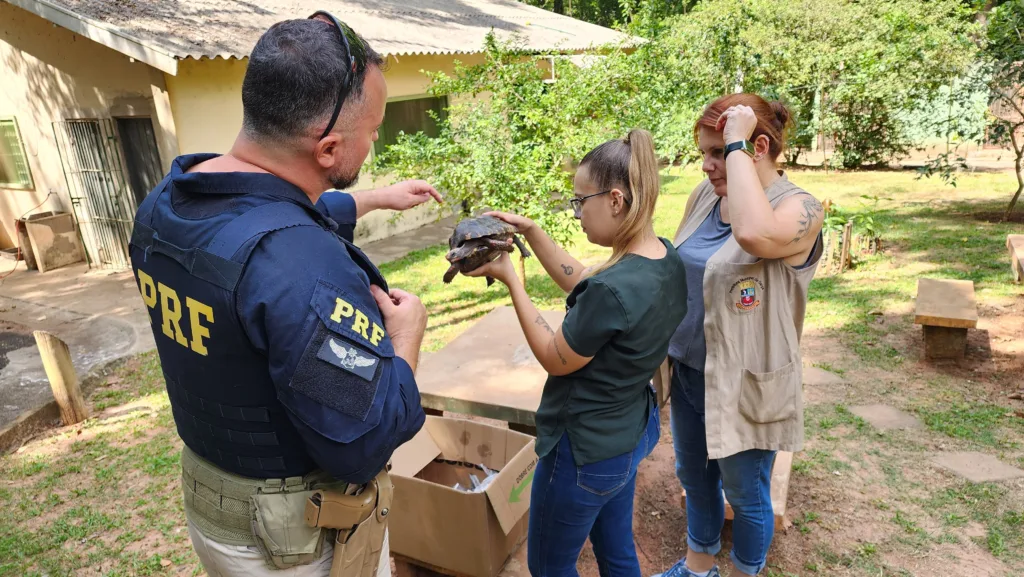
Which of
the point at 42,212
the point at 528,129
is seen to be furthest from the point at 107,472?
the point at 42,212

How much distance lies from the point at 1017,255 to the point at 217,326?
711 cm

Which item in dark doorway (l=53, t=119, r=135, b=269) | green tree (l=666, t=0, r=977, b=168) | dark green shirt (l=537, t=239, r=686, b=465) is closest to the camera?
dark green shirt (l=537, t=239, r=686, b=465)

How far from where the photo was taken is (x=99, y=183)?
8.47 meters

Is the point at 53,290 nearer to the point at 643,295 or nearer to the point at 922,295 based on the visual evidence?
the point at 643,295

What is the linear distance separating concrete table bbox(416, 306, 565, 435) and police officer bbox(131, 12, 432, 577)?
1.55 m

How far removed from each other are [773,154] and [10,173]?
1104 centimetres

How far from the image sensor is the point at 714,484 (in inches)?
105

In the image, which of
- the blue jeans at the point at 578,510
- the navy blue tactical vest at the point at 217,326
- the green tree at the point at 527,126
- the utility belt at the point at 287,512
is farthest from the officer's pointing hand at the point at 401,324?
the green tree at the point at 527,126

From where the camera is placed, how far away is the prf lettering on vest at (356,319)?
1.28 metres

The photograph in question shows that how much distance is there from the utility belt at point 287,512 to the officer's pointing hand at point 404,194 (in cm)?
115

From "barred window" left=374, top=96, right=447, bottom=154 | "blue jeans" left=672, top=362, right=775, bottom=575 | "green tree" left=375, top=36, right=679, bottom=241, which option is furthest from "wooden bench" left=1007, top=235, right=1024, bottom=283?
"barred window" left=374, top=96, right=447, bottom=154

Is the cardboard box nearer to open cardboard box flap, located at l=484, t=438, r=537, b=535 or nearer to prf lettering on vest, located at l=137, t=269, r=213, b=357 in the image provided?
open cardboard box flap, located at l=484, t=438, r=537, b=535

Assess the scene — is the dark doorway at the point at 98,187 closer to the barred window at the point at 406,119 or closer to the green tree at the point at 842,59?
the barred window at the point at 406,119

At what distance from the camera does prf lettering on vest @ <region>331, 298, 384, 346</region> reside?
4.20 feet
